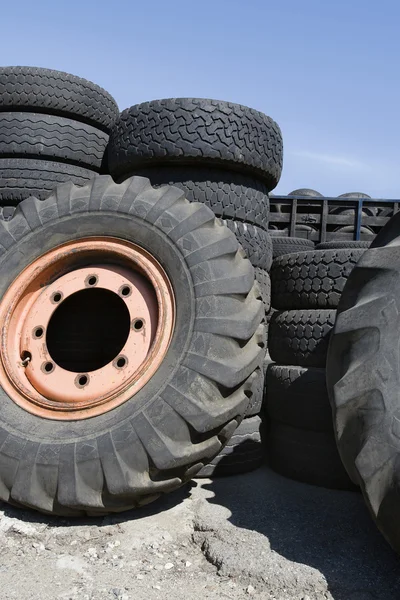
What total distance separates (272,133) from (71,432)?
1796 millimetres

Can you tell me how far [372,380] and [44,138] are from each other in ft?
8.28

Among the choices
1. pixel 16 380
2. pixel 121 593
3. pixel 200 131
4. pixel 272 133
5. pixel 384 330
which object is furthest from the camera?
pixel 272 133

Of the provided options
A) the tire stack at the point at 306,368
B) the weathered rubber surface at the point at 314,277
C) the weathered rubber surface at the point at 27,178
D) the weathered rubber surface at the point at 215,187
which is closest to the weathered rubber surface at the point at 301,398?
the tire stack at the point at 306,368

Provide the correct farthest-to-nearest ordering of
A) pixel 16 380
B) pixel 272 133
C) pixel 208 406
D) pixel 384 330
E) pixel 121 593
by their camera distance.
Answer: pixel 272 133 < pixel 16 380 < pixel 208 406 < pixel 384 330 < pixel 121 593

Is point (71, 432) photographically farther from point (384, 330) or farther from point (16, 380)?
point (384, 330)

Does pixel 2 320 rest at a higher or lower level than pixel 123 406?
higher

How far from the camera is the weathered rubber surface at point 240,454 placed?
2.58 meters

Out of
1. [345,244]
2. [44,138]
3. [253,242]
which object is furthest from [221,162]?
[345,244]

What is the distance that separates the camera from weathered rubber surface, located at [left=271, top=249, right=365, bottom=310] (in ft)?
8.09

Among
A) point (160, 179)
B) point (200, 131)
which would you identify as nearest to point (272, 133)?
point (200, 131)

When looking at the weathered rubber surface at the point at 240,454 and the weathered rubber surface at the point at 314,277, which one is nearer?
the weathered rubber surface at the point at 314,277

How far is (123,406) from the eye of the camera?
208 cm

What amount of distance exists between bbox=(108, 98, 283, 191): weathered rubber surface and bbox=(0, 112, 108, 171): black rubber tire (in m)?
0.68

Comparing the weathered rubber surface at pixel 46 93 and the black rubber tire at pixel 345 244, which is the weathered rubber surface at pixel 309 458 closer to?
the weathered rubber surface at pixel 46 93
